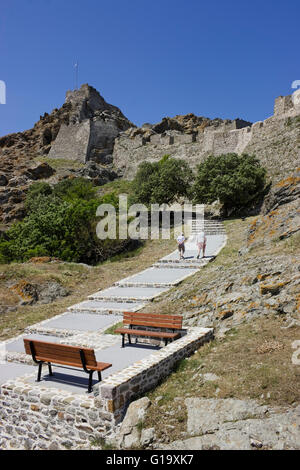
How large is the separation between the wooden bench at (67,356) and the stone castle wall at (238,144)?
22.7 m

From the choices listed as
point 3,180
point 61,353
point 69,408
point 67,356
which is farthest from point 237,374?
point 3,180

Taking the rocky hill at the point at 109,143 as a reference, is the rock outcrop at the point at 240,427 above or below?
below

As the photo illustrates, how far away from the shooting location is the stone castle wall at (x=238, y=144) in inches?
1059

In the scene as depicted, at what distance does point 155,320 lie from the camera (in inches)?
302

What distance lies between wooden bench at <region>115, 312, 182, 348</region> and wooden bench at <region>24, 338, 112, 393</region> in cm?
168

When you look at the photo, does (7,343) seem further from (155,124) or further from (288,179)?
(155,124)

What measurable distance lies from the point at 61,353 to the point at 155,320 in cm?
251

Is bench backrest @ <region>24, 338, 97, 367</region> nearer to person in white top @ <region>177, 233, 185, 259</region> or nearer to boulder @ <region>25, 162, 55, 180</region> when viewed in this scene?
person in white top @ <region>177, 233, 185, 259</region>

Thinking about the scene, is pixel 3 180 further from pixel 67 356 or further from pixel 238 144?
pixel 67 356

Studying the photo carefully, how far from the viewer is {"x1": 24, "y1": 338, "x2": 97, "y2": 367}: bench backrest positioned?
5.38m

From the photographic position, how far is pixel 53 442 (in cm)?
510

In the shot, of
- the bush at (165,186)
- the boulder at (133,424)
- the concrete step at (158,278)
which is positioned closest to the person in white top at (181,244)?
the concrete step at (158,278)

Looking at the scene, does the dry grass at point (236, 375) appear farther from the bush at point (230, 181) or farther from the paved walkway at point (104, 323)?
the bush at point (230, 181)

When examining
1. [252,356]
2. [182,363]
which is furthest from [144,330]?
[252,356]
